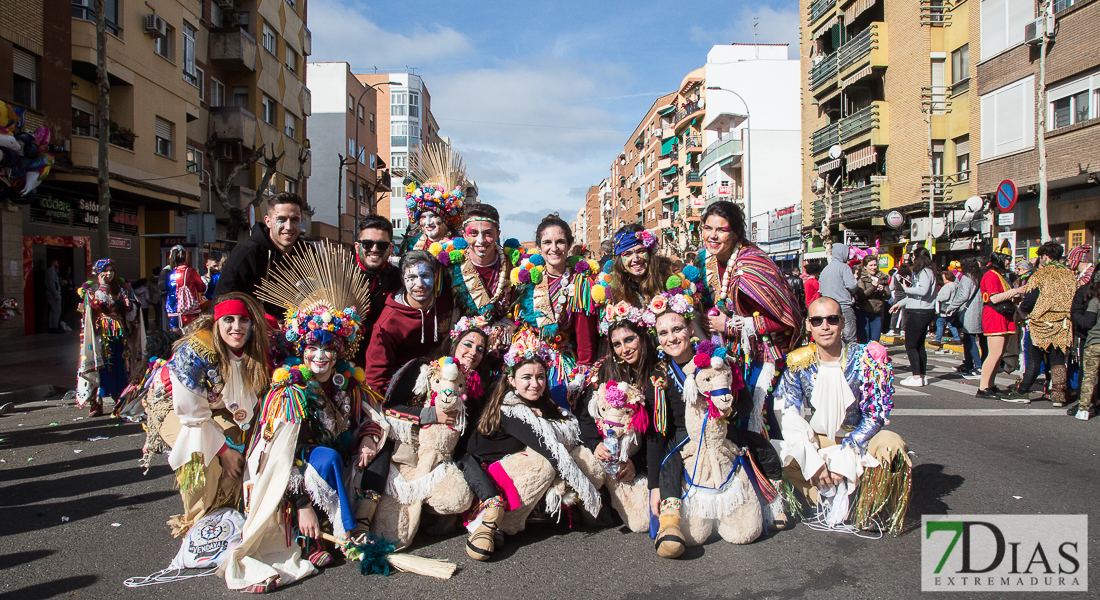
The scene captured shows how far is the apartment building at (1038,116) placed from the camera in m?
15.4

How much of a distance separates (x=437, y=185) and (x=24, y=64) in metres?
13.9

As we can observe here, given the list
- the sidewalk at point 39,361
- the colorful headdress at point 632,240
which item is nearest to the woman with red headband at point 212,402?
the colorful headdress at point 632,240

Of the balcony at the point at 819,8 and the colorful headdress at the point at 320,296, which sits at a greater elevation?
the balcony at the point at 819,8

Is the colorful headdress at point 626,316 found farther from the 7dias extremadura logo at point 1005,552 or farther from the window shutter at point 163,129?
the window shutter at point 163,129

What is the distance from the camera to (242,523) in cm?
353

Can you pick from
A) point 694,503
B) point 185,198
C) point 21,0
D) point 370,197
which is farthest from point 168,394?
point 370,197

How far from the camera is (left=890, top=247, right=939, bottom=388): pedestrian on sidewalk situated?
8.45 meters

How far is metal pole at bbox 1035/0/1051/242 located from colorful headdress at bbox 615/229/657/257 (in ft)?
48.8

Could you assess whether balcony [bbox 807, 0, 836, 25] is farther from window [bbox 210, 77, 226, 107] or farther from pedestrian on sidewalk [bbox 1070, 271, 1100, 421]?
pedestrian on sidewalk [bbox 1070, 271, 1100, 421]

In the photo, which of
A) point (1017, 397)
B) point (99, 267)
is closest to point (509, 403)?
point (99, 267)

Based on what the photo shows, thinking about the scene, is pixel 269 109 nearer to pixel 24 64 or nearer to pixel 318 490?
pixel 24 64

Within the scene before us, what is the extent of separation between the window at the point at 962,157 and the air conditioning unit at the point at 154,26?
80.2 ft

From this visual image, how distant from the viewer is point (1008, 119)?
18.7 metres

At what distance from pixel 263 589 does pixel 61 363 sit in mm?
9959
